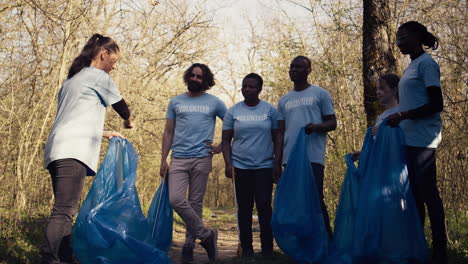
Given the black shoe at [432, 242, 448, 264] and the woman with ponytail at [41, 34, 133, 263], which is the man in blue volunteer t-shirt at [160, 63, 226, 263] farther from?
the black shoe at [432, 242, 448, 264]

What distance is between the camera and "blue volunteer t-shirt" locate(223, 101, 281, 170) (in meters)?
4.23

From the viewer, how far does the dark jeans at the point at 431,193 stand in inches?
125

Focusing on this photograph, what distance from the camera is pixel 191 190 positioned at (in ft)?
14.3

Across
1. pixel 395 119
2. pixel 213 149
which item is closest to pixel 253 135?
pixel 213 149

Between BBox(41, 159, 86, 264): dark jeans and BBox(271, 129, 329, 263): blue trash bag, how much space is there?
1515 millimetres

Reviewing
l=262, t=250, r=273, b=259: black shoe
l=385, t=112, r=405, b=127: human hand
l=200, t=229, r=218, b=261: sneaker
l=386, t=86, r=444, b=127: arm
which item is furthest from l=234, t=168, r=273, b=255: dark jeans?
l=386, t=86, r=444, b=127: arm

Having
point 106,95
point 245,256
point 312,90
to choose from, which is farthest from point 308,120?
point 106,95

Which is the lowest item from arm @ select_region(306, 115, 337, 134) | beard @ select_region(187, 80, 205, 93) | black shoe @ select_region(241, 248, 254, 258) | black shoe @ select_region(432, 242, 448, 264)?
black shoe @ select_region(241, 248, 254, 258)

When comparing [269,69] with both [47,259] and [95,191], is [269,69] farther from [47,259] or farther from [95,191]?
[47,259]

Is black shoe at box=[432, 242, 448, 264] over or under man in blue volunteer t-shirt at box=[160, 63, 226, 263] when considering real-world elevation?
under

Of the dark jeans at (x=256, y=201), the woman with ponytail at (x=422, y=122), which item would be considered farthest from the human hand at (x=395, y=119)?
the dark jeans at (x=256, y=201)

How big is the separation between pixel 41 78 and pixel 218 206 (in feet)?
39.9

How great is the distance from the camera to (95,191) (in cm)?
341

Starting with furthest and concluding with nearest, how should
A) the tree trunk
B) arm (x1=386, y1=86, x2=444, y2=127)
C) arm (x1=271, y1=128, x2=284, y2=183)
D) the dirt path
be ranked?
the dirt path → the tree trunk → arm (x1=271, y1=128, x2=284, y2=183) → arm (x1=386, y1=86, x2=444, y2=127)
